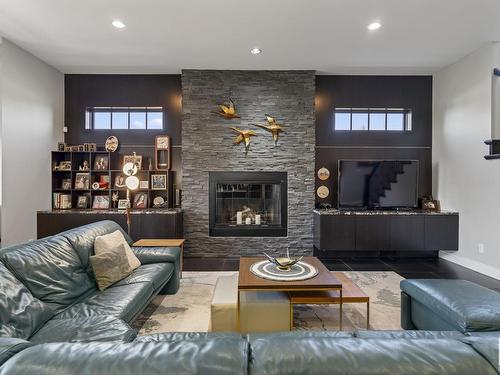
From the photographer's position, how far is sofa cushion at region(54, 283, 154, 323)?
199cm

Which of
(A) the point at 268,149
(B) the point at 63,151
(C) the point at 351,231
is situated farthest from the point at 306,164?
(B) the point at 63,151

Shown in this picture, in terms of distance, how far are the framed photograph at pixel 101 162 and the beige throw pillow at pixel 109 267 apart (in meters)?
2.95

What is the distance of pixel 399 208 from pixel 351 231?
108 centimetres

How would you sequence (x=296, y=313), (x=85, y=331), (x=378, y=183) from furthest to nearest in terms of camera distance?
(x=378, y=183), (x=296, y=313), (x=85, y=331)

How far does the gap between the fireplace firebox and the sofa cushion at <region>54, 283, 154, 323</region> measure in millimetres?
2592

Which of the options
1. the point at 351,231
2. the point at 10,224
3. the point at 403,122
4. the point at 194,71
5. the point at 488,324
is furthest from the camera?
the point at 403,122

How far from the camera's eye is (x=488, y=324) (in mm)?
A: 1765

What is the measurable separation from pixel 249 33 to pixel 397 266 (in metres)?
4.08

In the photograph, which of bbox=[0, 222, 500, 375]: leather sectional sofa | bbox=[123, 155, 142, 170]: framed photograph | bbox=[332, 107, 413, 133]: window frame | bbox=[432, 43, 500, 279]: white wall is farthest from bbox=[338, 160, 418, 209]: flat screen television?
bbox=[123, 155, 142, 170]: framed photograph

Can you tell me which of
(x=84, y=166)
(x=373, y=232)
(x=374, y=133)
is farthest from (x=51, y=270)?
(x=374, y=133)

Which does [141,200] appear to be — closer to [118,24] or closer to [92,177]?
[92,177]

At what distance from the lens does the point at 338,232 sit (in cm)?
464

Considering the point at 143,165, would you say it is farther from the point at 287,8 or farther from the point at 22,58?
the point at 287,8

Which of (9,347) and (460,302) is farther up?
(9,347)
